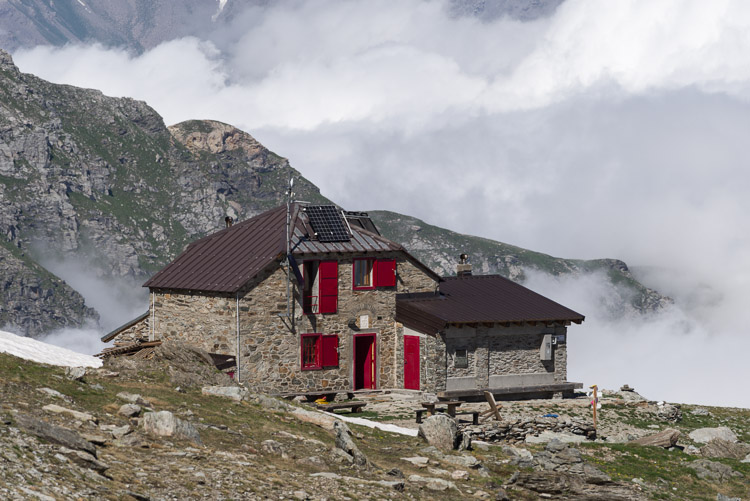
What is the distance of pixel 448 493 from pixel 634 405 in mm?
25092

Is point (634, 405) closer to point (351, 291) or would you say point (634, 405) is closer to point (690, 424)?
point (690, 424)

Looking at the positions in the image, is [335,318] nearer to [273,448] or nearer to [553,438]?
[553,438]

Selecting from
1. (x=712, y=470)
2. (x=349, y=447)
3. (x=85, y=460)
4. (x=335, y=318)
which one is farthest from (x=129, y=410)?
(x=335, y=318)

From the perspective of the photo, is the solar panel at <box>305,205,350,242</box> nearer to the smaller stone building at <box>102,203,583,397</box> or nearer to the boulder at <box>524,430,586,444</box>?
the smaller stone building at <box>102,203,583,397</box>

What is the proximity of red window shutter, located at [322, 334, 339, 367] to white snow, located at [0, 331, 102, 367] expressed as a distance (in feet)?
35.1

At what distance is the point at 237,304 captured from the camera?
126 feet

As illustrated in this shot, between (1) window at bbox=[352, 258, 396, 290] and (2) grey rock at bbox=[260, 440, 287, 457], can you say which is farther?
(1) window at bbox=[352, 258, 396, 290]

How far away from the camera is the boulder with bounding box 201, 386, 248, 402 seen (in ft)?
85.2

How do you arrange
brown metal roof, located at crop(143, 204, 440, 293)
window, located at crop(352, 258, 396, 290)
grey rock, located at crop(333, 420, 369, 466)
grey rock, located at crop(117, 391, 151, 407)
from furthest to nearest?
1. window, located at crop(352, 258, 396, 290)
2. brown metal roof, located at crop(143, 204, 440, 293)
3. grey rock, located at crop(117, 391, 151, 407)
4. grey rock, located at crop(333, 420, 369, 466)

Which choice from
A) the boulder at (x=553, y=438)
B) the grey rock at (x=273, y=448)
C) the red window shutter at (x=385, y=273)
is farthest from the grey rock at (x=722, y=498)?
the red window shutter at (x=385, y=273)

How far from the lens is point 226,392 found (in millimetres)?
26219

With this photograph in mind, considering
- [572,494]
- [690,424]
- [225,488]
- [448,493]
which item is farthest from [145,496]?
[690,424]

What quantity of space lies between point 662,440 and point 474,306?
13541mm

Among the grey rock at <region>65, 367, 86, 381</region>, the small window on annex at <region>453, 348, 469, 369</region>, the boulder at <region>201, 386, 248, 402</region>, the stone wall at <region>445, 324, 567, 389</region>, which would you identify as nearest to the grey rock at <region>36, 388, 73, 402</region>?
the grey rock at <region>65, 367, 86, 381</region>
